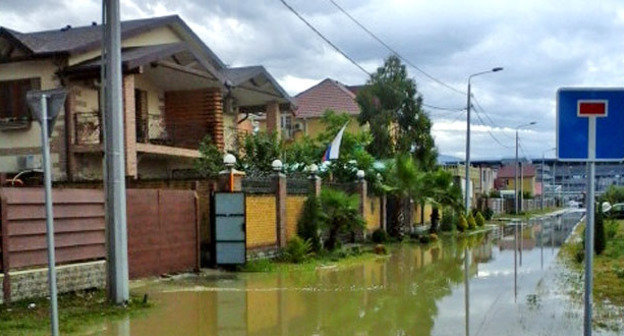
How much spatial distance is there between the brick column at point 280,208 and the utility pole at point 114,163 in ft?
28.3

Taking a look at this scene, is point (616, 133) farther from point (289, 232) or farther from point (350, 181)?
point (350, 181)

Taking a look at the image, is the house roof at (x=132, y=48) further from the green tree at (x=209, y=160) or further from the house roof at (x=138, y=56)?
the green tree at (x=209, y=160)

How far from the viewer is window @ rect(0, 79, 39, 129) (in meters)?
20.3

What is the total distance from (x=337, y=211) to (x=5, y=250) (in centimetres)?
1243

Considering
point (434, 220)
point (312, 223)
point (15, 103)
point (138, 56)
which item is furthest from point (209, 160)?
Answer: point (434, 220)

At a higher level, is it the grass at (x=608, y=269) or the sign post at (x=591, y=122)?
the sign post at (x=591, y=122)

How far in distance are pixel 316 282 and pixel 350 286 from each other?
1.00 meters

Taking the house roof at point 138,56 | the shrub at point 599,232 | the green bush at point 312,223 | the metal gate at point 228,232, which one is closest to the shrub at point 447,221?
the shrub at point 599,232

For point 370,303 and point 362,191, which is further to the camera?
point 362,191

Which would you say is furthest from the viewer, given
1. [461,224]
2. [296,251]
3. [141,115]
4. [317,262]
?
[461,224]

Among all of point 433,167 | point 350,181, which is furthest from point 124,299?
point 433,167

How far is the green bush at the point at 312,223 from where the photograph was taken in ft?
68.6

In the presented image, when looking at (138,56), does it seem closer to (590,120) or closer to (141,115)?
(141,115)

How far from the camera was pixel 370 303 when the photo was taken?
12242mm
